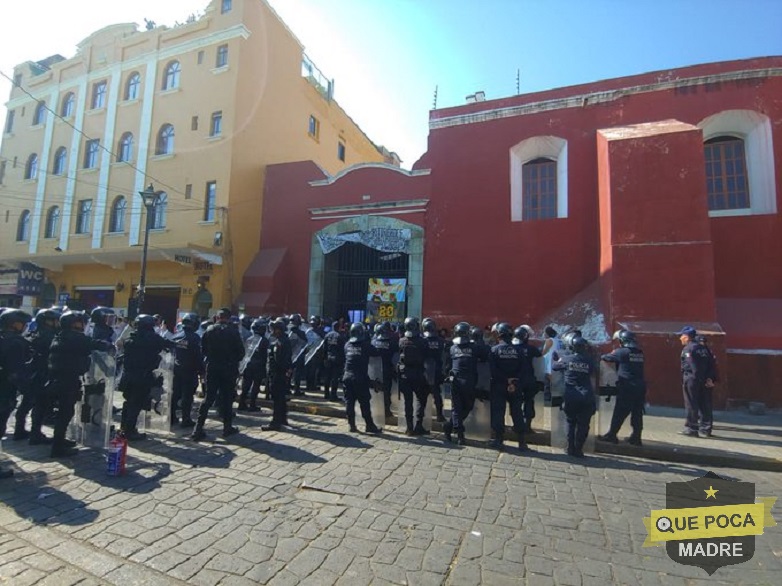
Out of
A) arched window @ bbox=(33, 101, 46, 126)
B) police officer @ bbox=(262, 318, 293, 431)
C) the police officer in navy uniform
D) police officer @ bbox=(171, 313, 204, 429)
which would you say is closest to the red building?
the police officer in navy uniform

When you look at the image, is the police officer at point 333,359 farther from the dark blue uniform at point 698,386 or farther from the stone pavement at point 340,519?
the dark blue uniform at point 698,386

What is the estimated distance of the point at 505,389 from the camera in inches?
252

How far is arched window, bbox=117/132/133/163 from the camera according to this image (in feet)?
66.1

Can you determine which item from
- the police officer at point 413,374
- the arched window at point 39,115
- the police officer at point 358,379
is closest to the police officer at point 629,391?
the police officer at point 413,374

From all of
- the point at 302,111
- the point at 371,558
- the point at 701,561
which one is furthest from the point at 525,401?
the point at 302,111

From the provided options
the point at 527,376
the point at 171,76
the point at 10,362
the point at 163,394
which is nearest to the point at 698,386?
the point at 527,376

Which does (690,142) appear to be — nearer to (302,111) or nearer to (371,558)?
(371,558)

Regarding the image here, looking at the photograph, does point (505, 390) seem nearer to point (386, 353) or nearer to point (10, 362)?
point (386, 353)

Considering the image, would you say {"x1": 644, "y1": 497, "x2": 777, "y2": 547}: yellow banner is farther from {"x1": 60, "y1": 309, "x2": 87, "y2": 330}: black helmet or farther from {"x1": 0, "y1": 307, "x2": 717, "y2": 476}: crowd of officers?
{"x1": 60, "y1": 309, "x2": 87, "y2": 330}: black helmet

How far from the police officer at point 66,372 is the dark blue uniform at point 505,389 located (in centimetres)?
566

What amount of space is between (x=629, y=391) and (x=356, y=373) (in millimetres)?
4156

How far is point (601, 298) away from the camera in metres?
11.5

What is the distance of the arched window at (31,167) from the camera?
2291 cm

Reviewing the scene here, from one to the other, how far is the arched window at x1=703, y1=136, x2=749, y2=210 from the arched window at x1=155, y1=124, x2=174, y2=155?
67.3 ft
